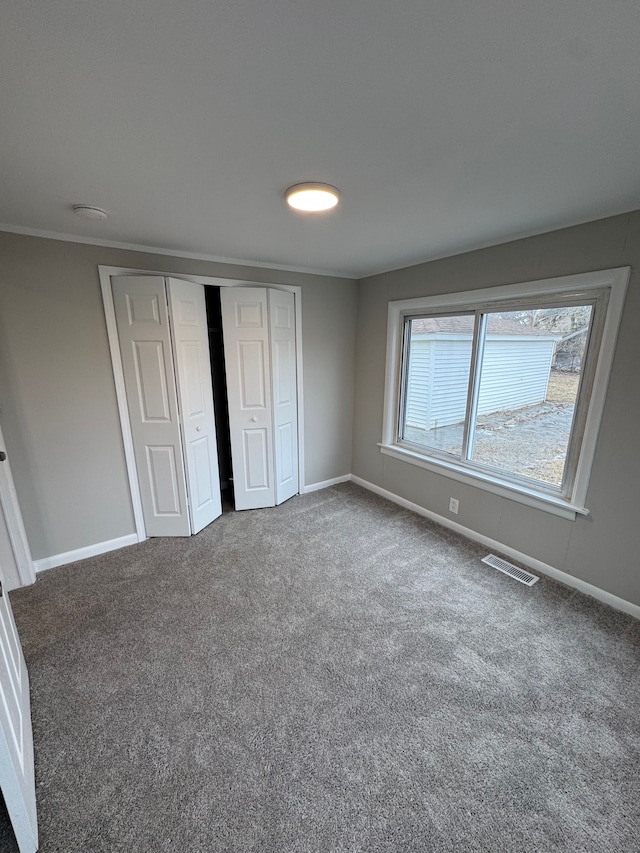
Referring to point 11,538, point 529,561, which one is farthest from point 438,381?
point 11,538

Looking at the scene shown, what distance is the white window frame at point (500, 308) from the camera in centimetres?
197

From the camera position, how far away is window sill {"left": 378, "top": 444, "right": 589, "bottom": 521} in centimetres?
227

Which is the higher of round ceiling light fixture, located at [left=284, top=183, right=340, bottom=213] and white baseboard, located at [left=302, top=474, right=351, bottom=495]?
round ceiling light fixture, located at [left=284, top=183, right=340, bottom=213]

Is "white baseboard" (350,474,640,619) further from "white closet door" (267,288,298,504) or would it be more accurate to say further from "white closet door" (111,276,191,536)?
"white closet door" (111,276,191,536)

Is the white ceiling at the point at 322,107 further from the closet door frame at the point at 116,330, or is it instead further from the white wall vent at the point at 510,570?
the white wall vent at the point at 510,570

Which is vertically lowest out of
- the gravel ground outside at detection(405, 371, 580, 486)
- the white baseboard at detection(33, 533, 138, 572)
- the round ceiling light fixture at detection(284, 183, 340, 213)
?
the white baseboard at detection(33, 533, 138, 572)

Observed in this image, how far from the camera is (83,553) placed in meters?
2.61

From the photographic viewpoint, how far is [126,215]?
1932 mm

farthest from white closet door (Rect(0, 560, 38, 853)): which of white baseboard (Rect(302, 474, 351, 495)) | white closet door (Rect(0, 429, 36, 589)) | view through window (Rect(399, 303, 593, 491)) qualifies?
view through window (Rect(399, 303, 593, 491))

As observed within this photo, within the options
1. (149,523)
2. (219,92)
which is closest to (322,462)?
(149,523)

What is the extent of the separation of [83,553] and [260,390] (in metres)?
1.91

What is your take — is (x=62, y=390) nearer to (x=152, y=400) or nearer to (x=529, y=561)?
(x=152, y=400)

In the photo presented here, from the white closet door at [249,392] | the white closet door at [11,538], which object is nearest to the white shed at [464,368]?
the white closet door at [249,392]

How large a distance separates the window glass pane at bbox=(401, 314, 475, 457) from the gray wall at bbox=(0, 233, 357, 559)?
1829 millimetres
